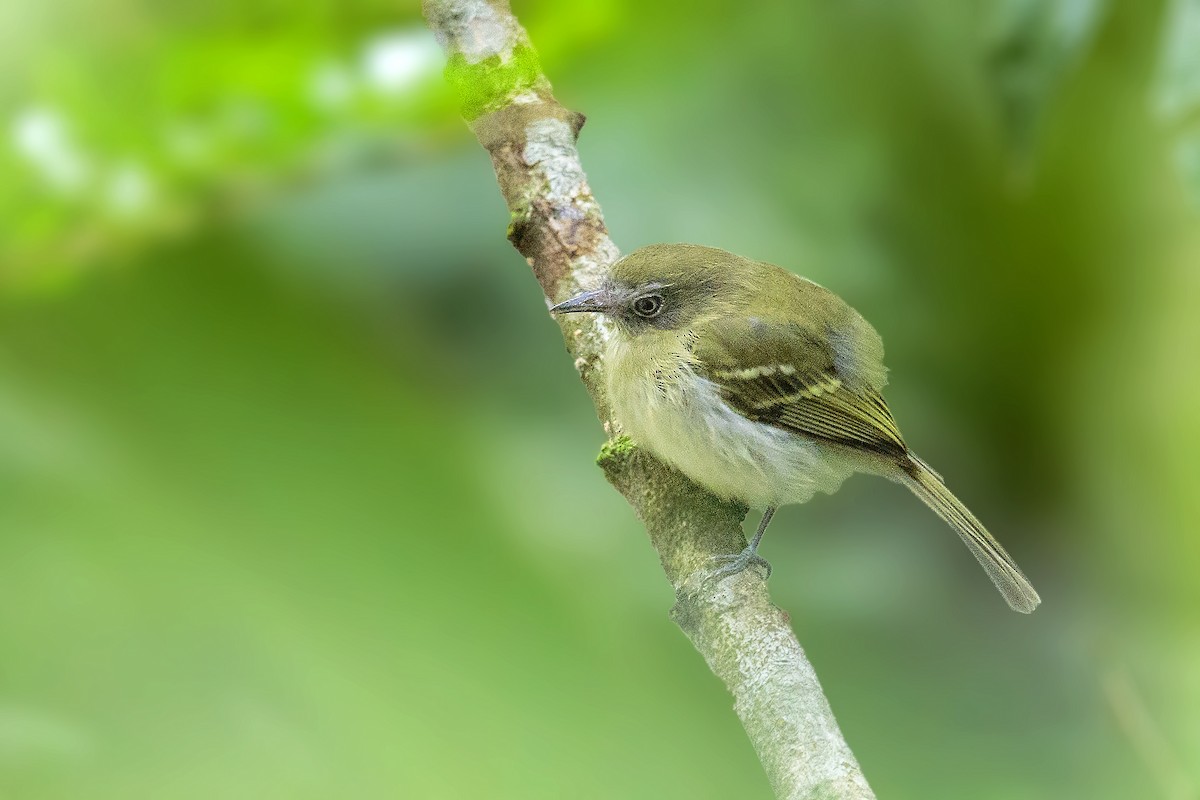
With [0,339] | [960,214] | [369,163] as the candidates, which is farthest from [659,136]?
[0,339]

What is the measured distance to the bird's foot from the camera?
1.46 m

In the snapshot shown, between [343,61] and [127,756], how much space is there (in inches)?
20.2

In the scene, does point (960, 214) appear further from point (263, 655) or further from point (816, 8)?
point (263, 655)

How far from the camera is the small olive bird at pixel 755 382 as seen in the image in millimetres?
1740

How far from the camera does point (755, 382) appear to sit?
182 centimetres

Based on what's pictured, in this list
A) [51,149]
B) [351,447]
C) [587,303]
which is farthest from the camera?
[587,303]

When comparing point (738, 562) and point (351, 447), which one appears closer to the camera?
point (351, 447)

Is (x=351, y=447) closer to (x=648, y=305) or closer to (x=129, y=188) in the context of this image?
(x=129, y=188)

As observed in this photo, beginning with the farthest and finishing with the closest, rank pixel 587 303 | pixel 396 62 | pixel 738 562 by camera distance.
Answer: pixel 587 303
pixel 738 562
pixel 396 62

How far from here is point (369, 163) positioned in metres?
0.85

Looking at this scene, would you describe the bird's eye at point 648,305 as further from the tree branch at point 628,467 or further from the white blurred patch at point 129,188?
the white blurred patch at point 129,188

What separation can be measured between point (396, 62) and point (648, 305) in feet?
→ 3.45

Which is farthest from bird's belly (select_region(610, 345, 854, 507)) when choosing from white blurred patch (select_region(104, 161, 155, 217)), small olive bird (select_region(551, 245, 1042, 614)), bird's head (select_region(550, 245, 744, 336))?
white blurred patch (select_region(104, 161, 155, 217))

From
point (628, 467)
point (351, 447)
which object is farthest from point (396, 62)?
point (628, 467)
